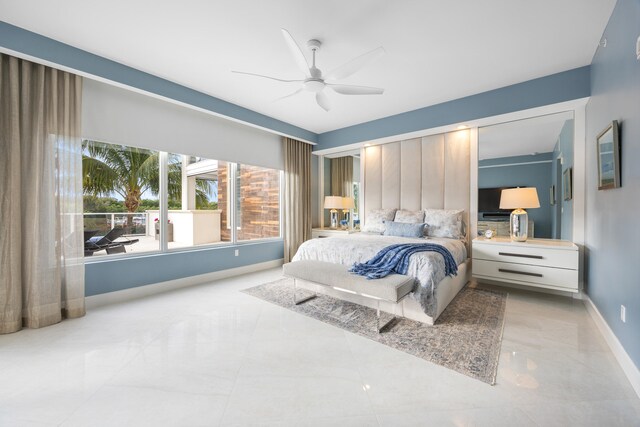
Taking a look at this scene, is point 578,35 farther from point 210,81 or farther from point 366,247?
point 210,81

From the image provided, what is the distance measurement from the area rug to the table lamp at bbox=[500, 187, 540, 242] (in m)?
0.85

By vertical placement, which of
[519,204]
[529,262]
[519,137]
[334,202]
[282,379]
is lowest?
[282,379]

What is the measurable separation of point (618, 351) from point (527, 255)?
58.4 inches

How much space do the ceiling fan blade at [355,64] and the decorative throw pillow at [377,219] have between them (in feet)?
8.84

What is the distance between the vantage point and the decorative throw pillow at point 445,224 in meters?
4.01

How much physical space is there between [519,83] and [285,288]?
411 centimetres

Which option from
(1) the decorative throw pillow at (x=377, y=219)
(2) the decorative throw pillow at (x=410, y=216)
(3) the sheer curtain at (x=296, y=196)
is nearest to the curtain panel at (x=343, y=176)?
(3) the sheer curtain at (x=296, y=196)

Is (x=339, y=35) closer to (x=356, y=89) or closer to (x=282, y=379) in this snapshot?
(x=356, y=89)

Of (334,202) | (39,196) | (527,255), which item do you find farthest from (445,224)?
(39,196)

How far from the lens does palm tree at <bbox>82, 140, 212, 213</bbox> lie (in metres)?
3.19

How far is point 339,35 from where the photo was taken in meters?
2.51

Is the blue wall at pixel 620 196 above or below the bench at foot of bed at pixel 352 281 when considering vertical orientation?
above

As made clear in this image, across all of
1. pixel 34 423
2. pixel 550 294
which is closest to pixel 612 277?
pixel 550 294

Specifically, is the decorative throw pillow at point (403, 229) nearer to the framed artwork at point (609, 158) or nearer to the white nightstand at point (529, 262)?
the white nightstand at point (529, 262)
